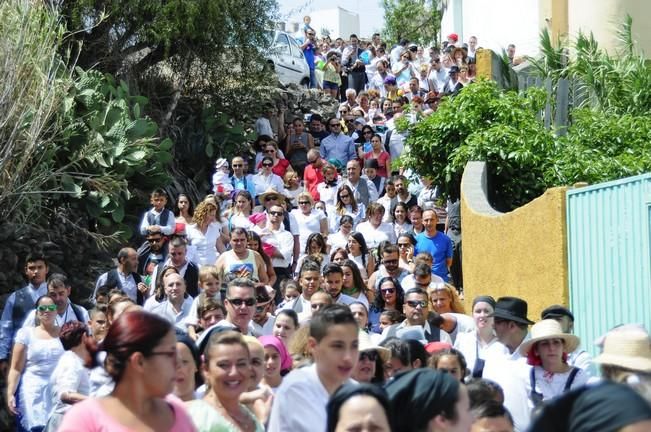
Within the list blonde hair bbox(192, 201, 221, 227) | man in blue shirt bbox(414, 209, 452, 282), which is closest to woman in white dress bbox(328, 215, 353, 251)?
man in blue shirt bbox(414, 209, 452, 282)

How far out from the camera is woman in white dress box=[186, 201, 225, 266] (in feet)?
52.3

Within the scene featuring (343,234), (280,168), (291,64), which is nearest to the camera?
(343,234)

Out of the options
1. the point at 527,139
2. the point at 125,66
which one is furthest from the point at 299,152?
the point at 527,139

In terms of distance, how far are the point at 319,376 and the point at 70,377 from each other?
13.5ft

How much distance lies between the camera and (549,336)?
338 inches

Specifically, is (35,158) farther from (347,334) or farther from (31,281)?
(347,334)

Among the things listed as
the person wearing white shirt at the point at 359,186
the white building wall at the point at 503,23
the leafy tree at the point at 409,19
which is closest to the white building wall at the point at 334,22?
the leafy tree at the point at 409,19

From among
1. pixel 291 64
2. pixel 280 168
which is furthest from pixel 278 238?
pixel 291 64

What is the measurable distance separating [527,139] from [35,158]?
629 cm

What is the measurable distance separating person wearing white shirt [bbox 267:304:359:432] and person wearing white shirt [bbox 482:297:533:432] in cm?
141

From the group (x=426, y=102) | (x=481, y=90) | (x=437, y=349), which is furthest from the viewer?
(x=426, y=102)

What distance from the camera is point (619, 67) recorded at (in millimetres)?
19516

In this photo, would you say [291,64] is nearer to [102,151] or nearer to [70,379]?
[102,151]

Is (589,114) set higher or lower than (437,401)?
→ higher
